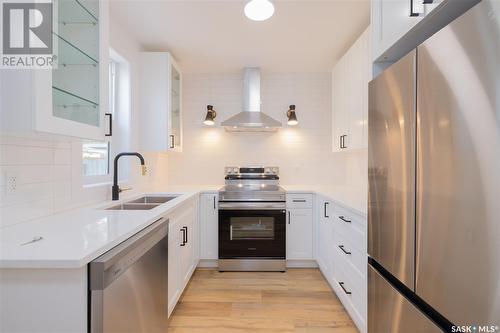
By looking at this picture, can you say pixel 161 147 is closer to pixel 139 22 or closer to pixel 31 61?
pixel 139 22

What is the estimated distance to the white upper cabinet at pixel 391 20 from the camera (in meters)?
0.97

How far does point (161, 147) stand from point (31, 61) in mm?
1766

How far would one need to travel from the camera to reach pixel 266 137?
359 cm

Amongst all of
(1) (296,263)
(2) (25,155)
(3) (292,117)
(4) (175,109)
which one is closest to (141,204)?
(2) (25,155)

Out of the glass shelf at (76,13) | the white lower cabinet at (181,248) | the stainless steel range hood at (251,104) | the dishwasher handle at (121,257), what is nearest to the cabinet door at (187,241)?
the white lower cabinet at (181,248)

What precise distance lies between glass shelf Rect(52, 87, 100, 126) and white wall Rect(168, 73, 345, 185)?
2.13m

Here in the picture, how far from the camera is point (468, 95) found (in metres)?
0.71

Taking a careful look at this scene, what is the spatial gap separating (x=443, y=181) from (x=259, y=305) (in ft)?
6.21

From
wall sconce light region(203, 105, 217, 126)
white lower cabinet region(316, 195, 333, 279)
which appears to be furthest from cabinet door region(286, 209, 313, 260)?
wall sconce light region(203, 105, 217, 126)

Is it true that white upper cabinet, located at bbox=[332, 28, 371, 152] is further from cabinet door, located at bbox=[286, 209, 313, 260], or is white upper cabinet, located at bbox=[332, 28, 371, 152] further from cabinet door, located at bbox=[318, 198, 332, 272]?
cabinet door, located at bbox=[286, 209, 313, 260]

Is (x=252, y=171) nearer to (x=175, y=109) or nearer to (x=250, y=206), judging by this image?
(x=250, y=206)

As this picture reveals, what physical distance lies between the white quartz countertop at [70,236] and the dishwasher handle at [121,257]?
3cm

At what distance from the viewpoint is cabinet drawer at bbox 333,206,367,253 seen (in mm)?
1688
